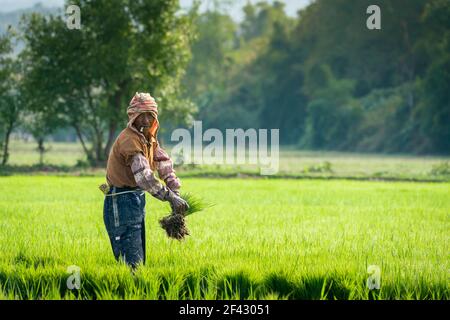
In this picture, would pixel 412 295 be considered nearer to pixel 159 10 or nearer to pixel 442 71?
pixel 159 10

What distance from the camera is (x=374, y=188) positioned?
20.5m

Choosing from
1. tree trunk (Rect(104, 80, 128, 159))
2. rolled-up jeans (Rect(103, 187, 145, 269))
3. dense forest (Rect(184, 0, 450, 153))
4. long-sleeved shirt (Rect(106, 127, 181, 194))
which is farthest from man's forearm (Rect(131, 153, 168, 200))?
dense forest (Rect(184, 0, 450, 153))

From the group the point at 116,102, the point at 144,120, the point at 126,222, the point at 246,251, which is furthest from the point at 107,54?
the point at 126,222

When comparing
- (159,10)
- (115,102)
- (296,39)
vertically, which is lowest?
(115,102)

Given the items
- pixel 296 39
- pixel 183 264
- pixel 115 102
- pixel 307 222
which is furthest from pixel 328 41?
pixel 183 264

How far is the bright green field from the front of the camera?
6.65m

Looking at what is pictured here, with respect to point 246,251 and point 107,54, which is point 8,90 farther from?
point 246,251

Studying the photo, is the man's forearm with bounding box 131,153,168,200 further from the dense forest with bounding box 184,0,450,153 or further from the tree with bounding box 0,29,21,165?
the dense forest with bounding box 184,0,450,153

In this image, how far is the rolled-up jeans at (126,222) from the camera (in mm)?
7109

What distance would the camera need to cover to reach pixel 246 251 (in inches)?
334

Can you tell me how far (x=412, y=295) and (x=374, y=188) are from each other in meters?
14.2

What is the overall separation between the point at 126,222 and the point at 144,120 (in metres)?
0.99
